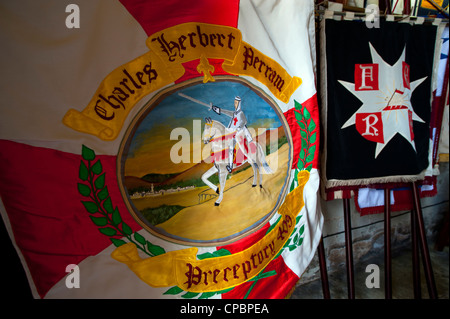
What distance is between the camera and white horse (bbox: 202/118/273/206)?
1006 mm

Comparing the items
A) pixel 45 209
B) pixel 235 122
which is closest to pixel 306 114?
pixel 235 122

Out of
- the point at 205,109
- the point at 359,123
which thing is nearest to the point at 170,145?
the point at 205,109

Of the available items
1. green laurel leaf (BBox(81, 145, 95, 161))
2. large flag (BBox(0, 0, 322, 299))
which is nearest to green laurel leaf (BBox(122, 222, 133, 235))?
large flag (BBox(0, 0, 322, 299))

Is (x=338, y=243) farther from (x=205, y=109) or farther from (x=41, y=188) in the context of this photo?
(x=41, y=188)

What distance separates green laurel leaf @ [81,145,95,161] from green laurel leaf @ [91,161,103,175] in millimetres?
21

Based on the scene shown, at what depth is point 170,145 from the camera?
0.92m

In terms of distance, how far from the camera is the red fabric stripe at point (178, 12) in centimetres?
82

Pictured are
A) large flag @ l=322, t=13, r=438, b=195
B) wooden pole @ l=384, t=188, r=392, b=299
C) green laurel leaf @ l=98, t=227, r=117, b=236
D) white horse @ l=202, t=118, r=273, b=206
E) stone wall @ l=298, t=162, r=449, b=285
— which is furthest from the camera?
stone wall @ l=298, t=162, r=449, b=285

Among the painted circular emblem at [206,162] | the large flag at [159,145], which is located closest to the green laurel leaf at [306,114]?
the large flag at [159,145]

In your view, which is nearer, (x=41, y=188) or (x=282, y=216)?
(x=41, y=188)

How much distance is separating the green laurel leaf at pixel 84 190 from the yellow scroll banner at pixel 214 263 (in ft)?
0.66

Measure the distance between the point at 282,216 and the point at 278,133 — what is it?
0.36 meters

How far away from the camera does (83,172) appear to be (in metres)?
0.78

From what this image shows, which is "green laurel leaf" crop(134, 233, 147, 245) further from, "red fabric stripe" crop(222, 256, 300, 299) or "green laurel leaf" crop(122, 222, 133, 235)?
"red fabric stripe" crop(222, 256, 300, 299)
